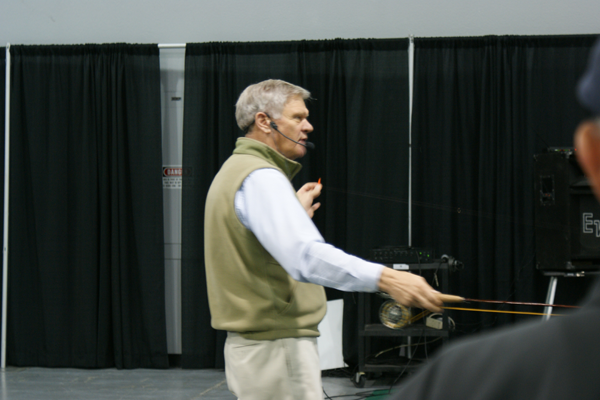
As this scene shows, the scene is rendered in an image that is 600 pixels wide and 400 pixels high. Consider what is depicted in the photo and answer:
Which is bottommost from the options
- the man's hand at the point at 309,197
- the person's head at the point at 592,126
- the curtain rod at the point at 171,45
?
the man's hand at the point at 309,197

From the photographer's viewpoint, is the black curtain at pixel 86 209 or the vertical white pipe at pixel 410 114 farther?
the black curtain at pixel 86 209

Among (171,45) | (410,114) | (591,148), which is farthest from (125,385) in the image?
(591,148)

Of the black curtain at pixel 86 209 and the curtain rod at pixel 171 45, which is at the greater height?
the curtain rod at pixel 171 45

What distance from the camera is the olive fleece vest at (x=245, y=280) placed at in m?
1.39

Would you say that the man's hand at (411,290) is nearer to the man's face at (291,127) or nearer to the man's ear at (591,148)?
the man's face at (291,127)

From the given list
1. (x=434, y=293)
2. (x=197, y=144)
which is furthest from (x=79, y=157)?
(x=434, y=293)

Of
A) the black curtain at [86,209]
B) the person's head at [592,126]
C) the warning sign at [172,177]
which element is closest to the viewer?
the person's head at [592,126]

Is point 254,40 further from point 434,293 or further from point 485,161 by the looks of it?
point 434,293

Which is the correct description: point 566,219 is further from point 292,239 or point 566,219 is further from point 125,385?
point 125,385

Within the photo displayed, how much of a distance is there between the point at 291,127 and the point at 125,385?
108 inches

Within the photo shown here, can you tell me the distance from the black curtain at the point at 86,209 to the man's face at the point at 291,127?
8.61 ft

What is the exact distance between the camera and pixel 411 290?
1150mm

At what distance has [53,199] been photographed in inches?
163

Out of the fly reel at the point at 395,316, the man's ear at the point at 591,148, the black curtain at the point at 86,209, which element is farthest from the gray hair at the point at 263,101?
the black curtain at the point at 86,209
